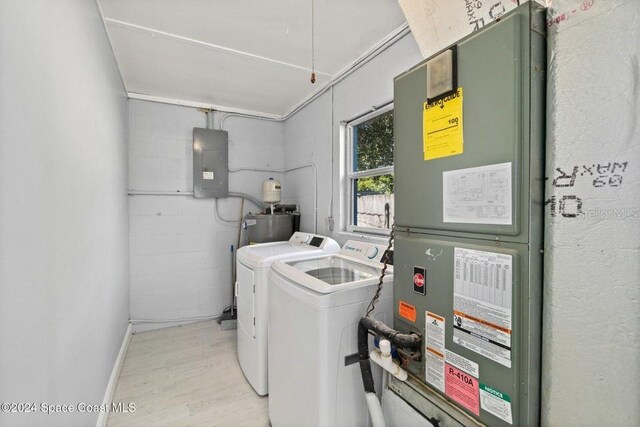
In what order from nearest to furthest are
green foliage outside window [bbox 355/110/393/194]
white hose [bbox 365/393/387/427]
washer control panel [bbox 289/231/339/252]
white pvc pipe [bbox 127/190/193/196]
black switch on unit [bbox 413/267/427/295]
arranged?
1. black switch on unit [bbox 413/267/427/295]
2. white hose [bbox 365/393/387/427]
3. green foliage outside window [bbox 355/110/393/194]
4. washer control panel [bbox 289/231/339/252]
5. white pvc pipe [bbox 127/190/193/196]

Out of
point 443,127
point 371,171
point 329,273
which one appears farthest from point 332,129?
point 443,127

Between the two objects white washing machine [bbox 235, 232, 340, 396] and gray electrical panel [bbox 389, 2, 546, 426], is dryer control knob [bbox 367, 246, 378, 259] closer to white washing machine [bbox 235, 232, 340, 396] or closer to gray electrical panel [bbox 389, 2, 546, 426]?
white washing machine [bbox 235, 232, 340, 396]

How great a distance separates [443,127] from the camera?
912 mm

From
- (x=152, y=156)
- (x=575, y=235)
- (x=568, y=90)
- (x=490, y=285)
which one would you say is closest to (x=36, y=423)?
(x=490, y=285)

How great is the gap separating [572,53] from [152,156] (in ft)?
11.4

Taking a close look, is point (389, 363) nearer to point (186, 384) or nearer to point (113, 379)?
point (186, 384)

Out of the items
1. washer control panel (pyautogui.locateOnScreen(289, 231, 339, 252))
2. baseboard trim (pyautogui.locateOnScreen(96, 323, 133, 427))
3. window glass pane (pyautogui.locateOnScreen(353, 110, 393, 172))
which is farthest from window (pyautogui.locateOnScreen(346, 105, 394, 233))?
baseboard trim (pyautogui.locateOnScreen(96, 323, 133, 427))

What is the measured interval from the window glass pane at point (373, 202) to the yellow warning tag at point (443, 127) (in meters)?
1.25

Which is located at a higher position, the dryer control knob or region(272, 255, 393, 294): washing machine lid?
the dryer control knob

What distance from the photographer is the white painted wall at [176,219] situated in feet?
10.1

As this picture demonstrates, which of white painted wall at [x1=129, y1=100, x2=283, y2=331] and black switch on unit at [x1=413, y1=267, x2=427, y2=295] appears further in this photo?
white painted wall at [x1=129, y1=100, x2=283, y2=331]

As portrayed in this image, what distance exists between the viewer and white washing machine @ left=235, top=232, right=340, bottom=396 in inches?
77.8

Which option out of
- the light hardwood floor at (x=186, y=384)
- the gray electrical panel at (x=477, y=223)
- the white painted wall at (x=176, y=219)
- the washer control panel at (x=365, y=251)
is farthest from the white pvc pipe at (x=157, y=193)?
the gray electrical panel at (x=477, y=223)

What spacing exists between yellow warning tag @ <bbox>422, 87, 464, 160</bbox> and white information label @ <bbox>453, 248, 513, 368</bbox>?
1.07 ft
